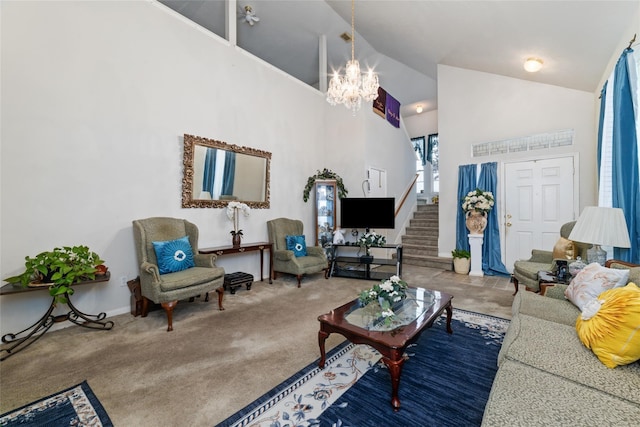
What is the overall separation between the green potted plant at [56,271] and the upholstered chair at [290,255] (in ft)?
7.95

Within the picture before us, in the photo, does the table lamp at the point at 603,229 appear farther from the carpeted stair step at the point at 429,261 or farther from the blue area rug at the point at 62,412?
the blue area rug at the point at 62,412

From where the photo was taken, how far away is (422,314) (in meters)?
2.12

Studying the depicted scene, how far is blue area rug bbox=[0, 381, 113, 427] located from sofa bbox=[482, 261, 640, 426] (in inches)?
81.0

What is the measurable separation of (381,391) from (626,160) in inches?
122

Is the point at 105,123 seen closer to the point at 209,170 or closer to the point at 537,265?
the point at 209,170

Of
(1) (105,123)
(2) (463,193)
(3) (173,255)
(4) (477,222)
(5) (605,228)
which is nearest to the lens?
(5) (605,228)

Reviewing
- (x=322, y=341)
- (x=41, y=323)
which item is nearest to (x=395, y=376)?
(x=322, y=341)

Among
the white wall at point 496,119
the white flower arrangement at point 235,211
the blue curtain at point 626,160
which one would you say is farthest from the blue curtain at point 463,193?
the white flower arrangement at point 235,211

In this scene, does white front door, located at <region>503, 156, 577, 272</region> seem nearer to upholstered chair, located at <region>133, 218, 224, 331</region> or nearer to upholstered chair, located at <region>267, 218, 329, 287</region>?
upholstered chair, located at <region>267, 218, 329, 287</region>

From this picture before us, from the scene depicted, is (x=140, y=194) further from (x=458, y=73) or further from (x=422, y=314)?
(x=458, y=73)

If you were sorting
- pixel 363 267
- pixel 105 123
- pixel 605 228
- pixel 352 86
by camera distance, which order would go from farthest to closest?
1. pixel 363 267
2. pixel 352 86
3. pixel 105 123
4. pixel 605 228

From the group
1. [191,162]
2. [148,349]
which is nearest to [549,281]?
[148,349]

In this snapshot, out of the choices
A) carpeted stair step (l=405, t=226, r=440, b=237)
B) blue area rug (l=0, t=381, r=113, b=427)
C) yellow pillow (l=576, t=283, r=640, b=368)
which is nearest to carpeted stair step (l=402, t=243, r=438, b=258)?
carpeted stair step (l=405, t=226, r=440, b=237)

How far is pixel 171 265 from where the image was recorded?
3.15 meters
